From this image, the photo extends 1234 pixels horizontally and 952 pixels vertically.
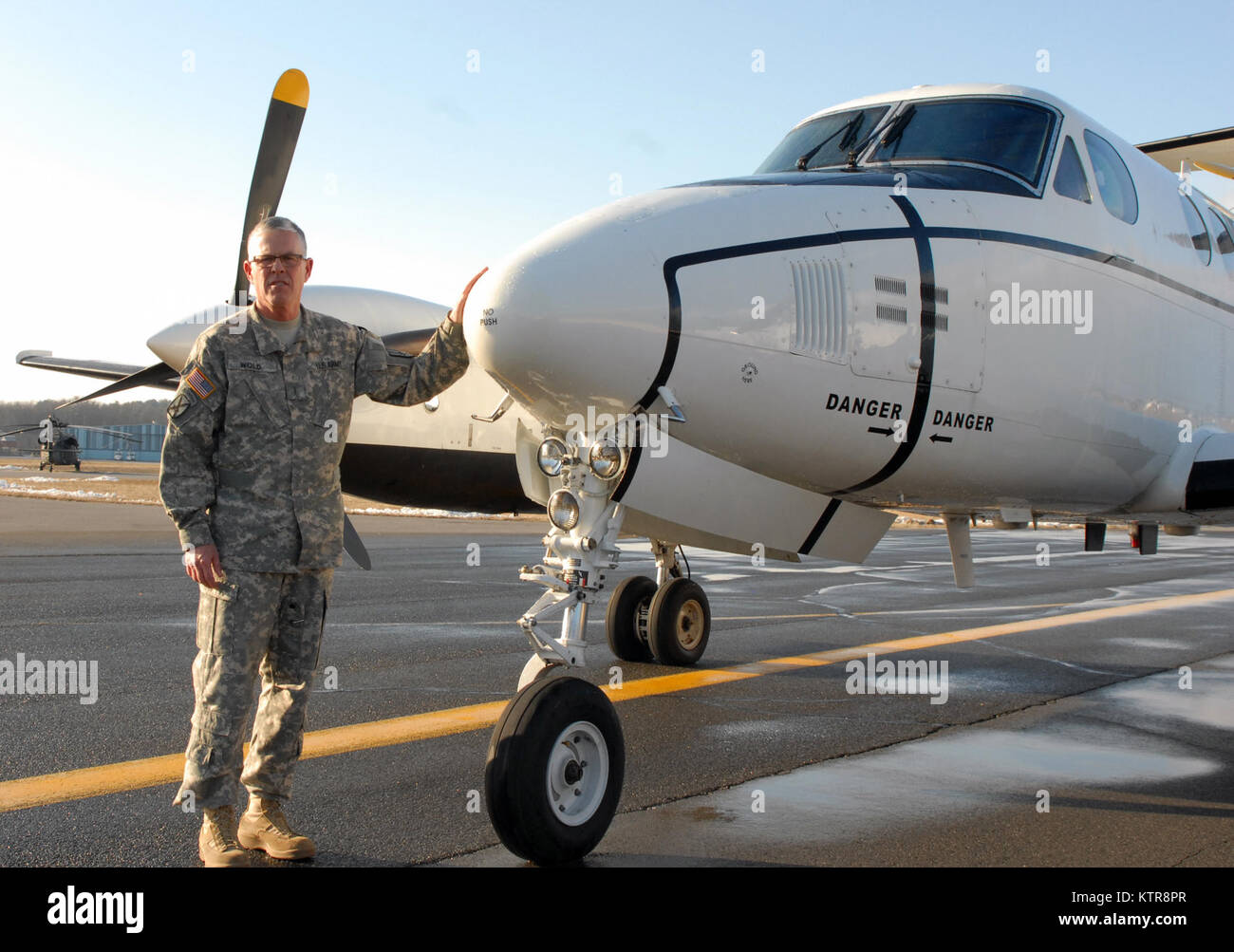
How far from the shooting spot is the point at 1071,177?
5273mm

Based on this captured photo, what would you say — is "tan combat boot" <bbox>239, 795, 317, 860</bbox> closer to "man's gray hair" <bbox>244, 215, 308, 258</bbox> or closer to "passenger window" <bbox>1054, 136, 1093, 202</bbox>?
"man's gray hair" <bbox>244, 215, 308, 258</bbox>

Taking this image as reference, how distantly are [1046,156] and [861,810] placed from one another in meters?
3.33

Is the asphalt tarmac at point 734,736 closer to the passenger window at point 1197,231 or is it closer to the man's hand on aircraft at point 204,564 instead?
the man's hand on aircraft at point 204,564

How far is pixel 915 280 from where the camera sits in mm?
4254

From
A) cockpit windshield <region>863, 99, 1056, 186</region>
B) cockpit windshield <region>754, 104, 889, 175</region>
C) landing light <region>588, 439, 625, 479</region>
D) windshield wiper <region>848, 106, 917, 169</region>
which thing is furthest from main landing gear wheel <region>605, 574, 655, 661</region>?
landing light <region>588, 439, 625, 479</region>

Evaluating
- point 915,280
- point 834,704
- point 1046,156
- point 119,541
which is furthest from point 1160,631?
point 119,541

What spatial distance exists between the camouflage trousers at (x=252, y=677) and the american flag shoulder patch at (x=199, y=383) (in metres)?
0.63

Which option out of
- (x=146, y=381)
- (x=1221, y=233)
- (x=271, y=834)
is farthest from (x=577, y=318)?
(x=146, y=381)

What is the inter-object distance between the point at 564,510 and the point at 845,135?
277 cm

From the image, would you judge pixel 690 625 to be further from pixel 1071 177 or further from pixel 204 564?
pixel 204 564

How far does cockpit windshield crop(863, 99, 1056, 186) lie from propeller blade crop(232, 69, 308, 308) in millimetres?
3662

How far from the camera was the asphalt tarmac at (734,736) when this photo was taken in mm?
3916

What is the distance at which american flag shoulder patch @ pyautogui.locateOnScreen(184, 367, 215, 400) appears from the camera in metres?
3.62
